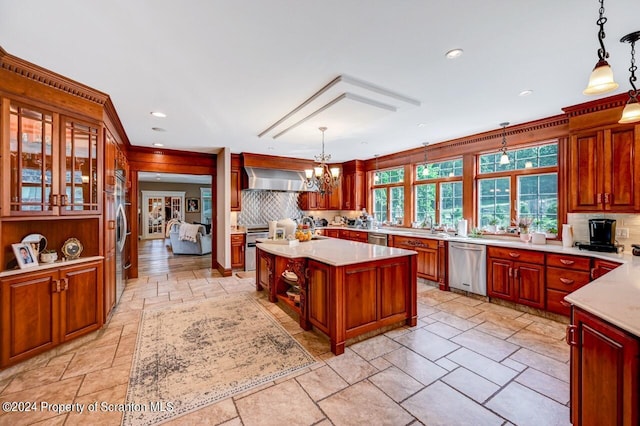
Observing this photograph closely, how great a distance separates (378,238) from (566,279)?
10.0 feet

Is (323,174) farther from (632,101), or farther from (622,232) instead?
(622,232)

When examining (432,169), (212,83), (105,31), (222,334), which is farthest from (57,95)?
(432,169)

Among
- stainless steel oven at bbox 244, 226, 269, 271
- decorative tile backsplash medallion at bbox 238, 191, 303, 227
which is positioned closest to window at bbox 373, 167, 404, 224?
decorative tile backsplash medallion at bbox 238, 191, 303, 227

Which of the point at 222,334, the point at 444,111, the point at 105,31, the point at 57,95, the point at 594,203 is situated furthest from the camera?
the point at 444,111

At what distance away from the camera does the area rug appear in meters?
2.02

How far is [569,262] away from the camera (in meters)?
3.23

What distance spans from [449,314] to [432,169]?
311 cm

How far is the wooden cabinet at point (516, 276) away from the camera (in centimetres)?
350

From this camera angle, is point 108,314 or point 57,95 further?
point 108,314

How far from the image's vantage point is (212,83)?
2.74 m

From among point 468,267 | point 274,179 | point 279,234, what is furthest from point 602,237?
point 274,179

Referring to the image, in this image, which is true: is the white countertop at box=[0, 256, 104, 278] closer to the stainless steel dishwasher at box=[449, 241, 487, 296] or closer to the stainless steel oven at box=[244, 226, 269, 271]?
the stainless steel oven at box=[244, 226, 269, 271]

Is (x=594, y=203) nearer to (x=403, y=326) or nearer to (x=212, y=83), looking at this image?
(x=403, y=326)

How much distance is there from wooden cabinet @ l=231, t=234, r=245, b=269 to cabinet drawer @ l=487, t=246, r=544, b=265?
15.4ft
